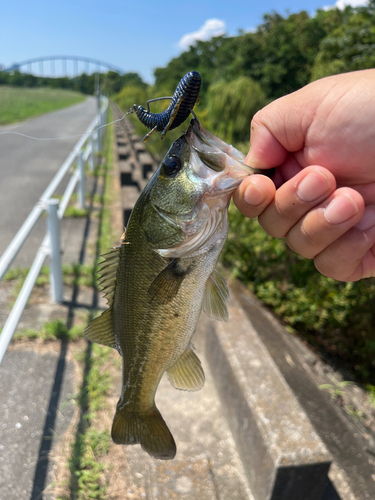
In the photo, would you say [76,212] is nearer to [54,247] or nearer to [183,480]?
[54,247]

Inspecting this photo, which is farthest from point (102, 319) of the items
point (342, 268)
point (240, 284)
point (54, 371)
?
point (240, 284)

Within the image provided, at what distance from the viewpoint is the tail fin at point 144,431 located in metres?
1.49

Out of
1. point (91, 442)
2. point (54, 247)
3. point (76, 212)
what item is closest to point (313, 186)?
point (91, 442)

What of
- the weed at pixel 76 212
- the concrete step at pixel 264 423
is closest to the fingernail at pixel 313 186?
the concrete step at pixel 264 423

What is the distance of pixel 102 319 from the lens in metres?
1.53

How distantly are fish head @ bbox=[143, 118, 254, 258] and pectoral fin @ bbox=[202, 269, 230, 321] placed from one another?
17cm

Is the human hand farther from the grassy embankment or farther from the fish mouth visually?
the grassy embankment

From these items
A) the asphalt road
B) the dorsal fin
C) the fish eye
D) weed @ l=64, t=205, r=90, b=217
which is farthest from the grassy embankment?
the fish eye

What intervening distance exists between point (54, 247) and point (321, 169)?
3513 millimetres

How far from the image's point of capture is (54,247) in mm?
4250

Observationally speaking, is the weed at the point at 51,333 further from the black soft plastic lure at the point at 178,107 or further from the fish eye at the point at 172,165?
the black soft plastic lure at the point at 178,107

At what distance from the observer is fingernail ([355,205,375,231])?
1688 millimetres

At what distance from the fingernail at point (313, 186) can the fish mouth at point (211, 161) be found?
30cm

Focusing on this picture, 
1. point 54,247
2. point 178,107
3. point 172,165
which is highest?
point 178,107
